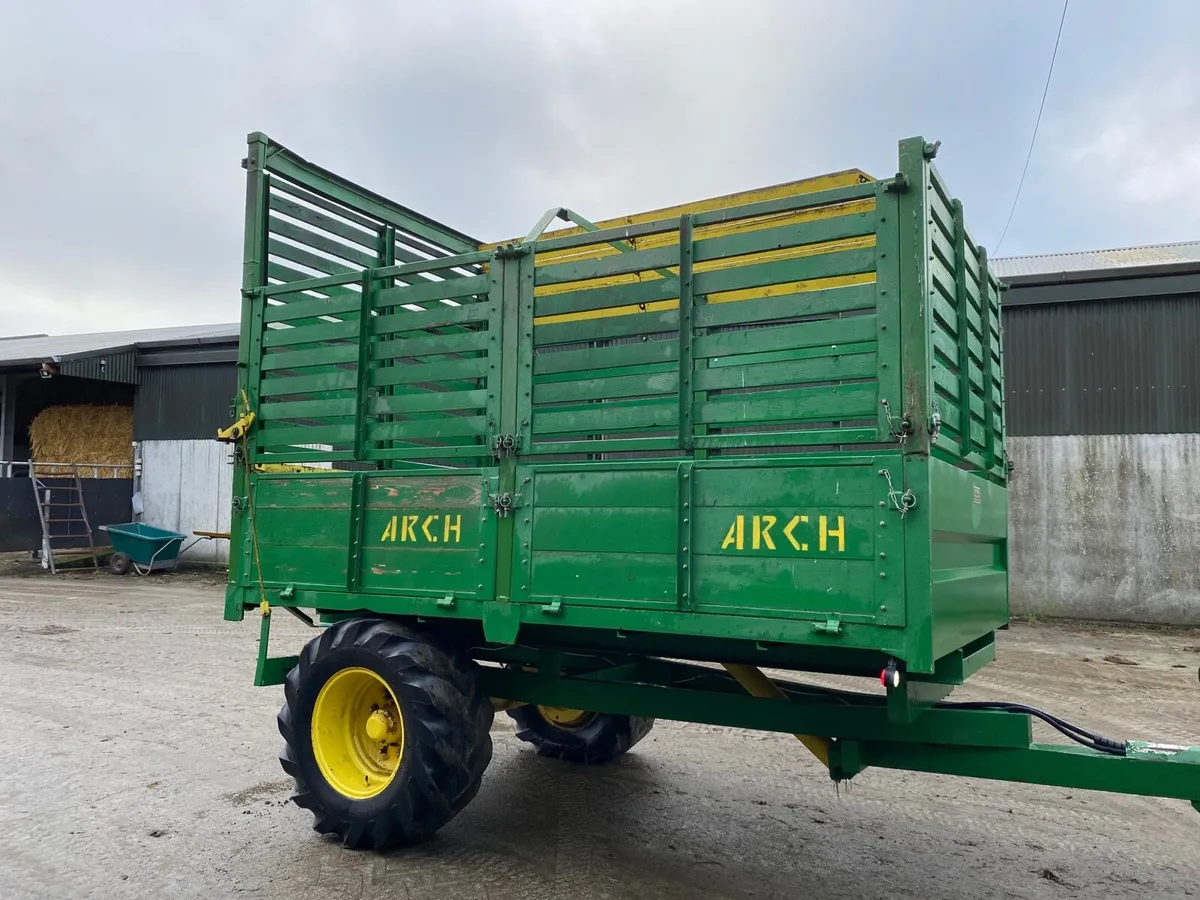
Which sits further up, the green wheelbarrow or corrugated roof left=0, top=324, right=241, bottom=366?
corrugated roof left=0, top=324, right=241, bottom=366

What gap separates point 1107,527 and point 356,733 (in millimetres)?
10528

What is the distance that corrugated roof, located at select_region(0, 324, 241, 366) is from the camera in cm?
1706

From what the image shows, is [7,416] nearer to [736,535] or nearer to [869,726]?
[736,535]

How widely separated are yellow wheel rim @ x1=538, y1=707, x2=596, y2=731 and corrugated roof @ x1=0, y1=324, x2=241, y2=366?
14.1 meters

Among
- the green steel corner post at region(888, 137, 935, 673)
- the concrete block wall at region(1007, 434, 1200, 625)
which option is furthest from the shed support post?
the green steel corner post at region(888, 137, 935, 673)

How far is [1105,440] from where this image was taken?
37.8 ft

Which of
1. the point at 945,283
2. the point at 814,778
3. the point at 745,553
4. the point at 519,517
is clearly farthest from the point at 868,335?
the point at 814,778

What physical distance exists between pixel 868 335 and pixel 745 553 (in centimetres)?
90

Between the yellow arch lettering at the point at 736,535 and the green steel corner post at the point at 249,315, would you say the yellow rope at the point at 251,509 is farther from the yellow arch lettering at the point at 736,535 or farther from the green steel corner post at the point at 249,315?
the yellow arch lettering at the point at 736,535

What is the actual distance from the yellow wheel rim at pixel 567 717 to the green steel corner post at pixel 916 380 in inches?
119

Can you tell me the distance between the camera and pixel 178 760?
214 inches

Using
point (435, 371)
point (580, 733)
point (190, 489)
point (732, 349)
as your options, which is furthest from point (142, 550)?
point (732, 349)

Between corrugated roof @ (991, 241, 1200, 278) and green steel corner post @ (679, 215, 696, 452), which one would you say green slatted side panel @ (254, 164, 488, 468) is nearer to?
green steel corner post @ (679, 215, 696, 452)

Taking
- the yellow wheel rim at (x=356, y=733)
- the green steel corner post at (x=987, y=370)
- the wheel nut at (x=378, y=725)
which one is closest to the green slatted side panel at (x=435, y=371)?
the yellow wheel rim at (x=356, y=733)
